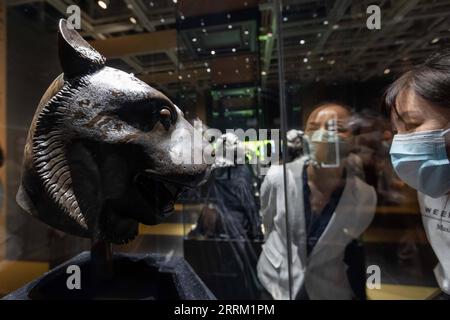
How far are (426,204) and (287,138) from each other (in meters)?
0.46

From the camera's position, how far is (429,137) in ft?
1.92

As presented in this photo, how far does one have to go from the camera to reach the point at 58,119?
48cm

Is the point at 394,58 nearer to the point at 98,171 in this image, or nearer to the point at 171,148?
the point at 171,148

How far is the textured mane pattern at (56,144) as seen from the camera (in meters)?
0.48

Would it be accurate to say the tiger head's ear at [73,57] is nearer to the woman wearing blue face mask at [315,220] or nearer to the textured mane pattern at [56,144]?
the textured mane pattern at [56,144]

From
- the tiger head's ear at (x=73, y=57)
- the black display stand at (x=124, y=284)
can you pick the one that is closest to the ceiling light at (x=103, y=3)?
the tiger head's ear at (x=73, y=57)

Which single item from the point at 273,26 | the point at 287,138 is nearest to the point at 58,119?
the point at 287,138

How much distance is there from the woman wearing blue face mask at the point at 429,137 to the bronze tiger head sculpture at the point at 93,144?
0.51 meters

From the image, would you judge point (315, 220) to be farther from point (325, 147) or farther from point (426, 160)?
point (426, 160)

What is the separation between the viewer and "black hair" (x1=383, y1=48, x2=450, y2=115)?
0.59 m

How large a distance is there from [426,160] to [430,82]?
0.19 m

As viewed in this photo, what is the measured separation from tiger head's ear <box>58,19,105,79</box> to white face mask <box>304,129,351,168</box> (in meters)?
0.75

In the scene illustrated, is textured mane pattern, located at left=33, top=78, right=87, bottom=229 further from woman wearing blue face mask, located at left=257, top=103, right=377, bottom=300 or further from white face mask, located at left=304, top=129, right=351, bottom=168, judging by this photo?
white face mask, located at left=304, top=129, right=351, bottom=168

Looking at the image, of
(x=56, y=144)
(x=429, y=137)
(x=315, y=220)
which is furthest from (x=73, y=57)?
(x=315, y=220)
